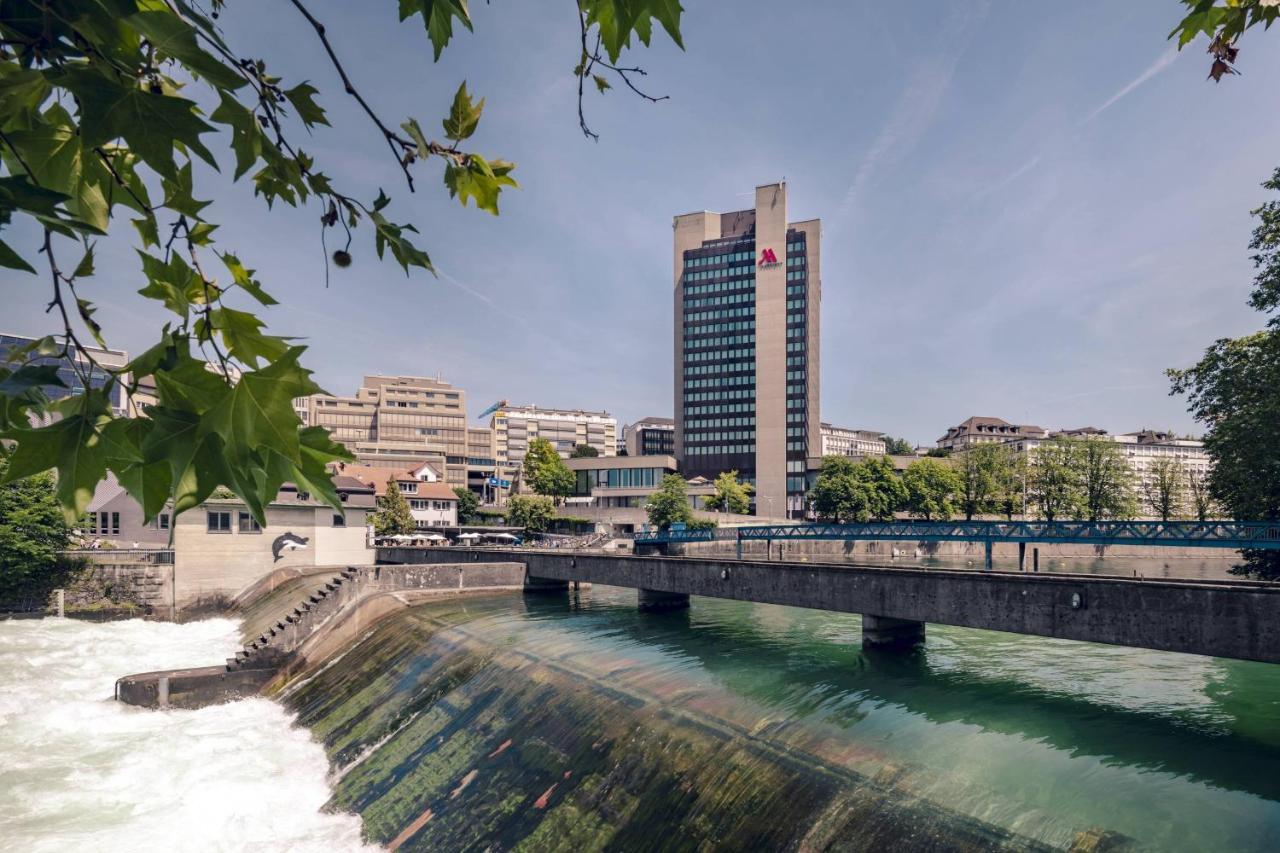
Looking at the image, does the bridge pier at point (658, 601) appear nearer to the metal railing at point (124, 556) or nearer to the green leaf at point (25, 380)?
the green leaf at point (25, 380)

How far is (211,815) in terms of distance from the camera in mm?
18047

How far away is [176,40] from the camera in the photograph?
1562mm

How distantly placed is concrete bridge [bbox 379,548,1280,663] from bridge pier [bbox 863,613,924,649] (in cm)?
4

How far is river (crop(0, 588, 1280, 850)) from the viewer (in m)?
12.8

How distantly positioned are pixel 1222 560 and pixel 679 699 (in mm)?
Result: 92063

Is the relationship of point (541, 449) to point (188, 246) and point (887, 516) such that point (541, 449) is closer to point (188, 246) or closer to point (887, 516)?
point (887, 516)

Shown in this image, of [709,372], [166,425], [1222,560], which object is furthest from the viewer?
[709,372]

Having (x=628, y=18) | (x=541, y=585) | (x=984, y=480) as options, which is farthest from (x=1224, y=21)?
(x=984, y=480)

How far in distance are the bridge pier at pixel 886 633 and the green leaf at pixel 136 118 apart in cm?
2659

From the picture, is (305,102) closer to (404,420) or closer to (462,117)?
(462,117)

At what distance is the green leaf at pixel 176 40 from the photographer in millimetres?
1523

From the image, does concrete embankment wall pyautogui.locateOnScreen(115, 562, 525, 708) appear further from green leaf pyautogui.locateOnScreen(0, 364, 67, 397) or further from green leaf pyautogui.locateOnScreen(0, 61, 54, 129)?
green leaf pyautogui.locateOnScreen(0, 61, 54, 129)

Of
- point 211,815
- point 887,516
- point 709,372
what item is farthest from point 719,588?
point 709,372

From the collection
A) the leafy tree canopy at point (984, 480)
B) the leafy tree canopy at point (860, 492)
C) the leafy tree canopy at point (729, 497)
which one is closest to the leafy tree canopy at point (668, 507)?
the leafy tree canopy at point (729, 497)
